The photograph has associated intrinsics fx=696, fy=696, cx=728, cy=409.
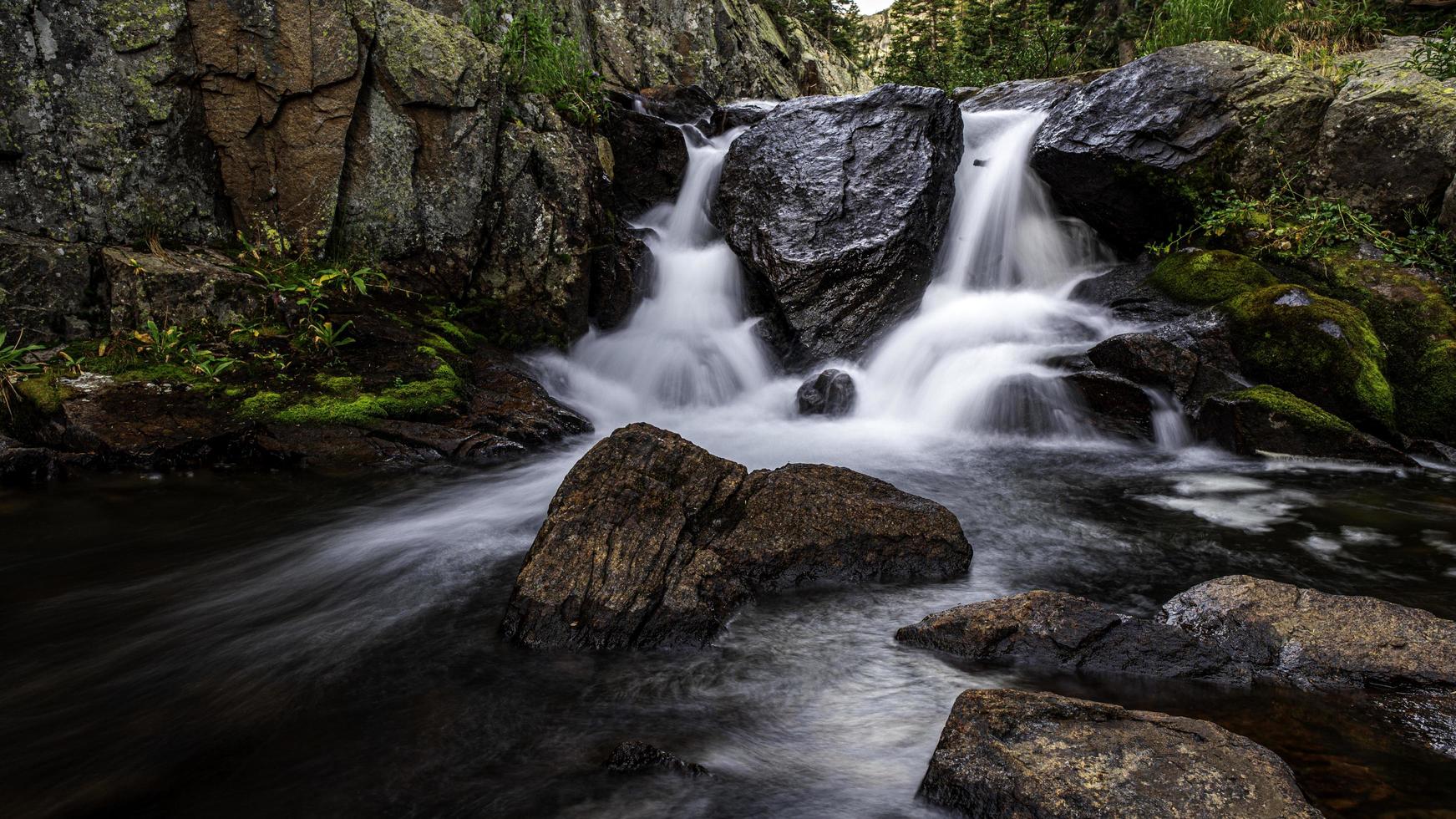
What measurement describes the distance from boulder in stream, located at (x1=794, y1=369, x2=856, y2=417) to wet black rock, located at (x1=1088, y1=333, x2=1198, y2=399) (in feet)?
9.38

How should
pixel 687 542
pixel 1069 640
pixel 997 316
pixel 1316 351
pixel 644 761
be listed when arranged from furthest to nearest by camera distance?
1. pixel 997 316
2. pixel 1316 351
3. pixel 687 542
4. pixel 1069 640
5. pixel 644 761

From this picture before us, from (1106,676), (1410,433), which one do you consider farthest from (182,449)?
(1410,433)

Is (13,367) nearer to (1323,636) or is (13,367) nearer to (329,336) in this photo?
(329,336)

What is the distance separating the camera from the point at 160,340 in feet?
21.4

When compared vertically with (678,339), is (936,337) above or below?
below

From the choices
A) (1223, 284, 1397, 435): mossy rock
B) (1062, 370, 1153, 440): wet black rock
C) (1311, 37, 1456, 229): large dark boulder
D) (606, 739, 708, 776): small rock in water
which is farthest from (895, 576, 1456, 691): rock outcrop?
(1311, 37, 1456, 229): large dark boulder

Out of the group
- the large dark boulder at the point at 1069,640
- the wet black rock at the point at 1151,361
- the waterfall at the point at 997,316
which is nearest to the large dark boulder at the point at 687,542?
the large dark boulder at the point at 1069,640

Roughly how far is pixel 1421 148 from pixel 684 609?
984cm

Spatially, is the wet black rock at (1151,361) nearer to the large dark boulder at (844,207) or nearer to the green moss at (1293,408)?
the green moss at (1293,408)

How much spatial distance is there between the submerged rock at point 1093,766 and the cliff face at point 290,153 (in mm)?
7780

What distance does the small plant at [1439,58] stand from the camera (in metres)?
8.56

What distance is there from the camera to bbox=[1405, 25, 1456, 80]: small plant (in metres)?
8.56

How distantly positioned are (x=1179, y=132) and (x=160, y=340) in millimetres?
11821

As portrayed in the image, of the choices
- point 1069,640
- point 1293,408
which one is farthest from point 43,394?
point 1293,408
